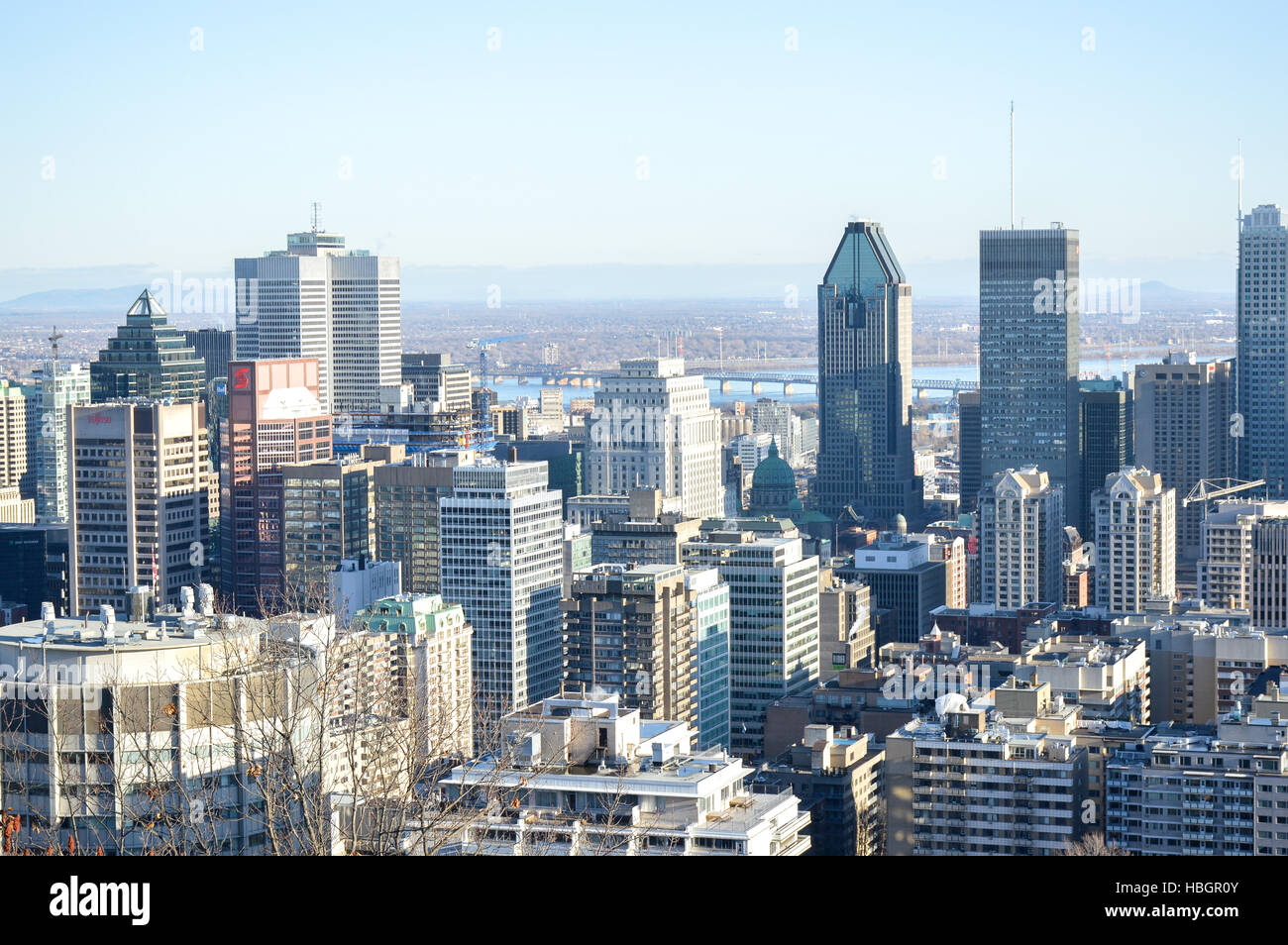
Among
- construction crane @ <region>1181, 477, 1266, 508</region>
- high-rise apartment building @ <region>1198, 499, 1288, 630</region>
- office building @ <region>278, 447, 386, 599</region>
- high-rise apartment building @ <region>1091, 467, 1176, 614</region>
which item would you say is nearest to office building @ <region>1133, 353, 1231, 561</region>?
construction crane @ <region>1181, 477, 1266, 508</region>

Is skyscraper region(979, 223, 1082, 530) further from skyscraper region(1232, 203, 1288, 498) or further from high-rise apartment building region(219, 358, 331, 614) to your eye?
high-rise apartment building region(219, 358, 331, 614)

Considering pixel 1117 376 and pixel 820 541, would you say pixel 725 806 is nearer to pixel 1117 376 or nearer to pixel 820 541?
pixel 820 541

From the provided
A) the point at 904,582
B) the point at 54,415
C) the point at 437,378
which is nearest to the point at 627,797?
the point at 904,582

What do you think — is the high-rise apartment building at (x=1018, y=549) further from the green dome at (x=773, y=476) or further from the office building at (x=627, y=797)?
the office building at (x=627, y=797)

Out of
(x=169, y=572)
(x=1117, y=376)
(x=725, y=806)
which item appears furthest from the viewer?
(x=1117, y=376)

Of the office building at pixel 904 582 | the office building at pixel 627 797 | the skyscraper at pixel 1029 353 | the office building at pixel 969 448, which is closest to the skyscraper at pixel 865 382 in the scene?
the office building at pixel 969 448
